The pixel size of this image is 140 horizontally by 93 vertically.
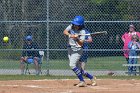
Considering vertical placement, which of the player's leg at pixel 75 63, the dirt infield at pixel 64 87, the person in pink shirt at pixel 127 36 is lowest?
the dirt infield at pixel 64 87

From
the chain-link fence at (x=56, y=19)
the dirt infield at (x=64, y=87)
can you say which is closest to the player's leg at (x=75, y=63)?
the dirt infield at (x=64, y=87)

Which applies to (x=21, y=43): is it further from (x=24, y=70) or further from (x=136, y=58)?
(x=136, y=58)

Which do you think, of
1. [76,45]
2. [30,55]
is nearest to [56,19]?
[30,55]

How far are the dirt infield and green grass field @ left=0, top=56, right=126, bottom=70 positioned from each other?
11.1 feet

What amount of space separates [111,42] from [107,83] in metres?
A: 4.57

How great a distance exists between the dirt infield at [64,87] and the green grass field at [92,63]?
339 centimetres

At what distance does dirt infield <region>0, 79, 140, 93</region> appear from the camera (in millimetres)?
11250

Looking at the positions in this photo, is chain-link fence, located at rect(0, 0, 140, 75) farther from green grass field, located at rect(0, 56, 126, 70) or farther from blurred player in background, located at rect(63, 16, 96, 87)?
blurred player in background, located at rect(63, 16, 96, 87)

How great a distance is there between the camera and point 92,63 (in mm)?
19984

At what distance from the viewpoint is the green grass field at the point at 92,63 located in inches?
719

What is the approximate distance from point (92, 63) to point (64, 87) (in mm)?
7873

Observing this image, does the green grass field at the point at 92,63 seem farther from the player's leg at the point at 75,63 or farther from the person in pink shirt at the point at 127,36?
the player's leg at the point at 75,63

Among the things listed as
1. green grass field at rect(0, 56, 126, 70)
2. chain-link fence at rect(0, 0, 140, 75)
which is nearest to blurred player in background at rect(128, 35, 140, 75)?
→ chain-link fence at rect(0, 0, 140, 75)

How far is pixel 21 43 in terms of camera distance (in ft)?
57.3
